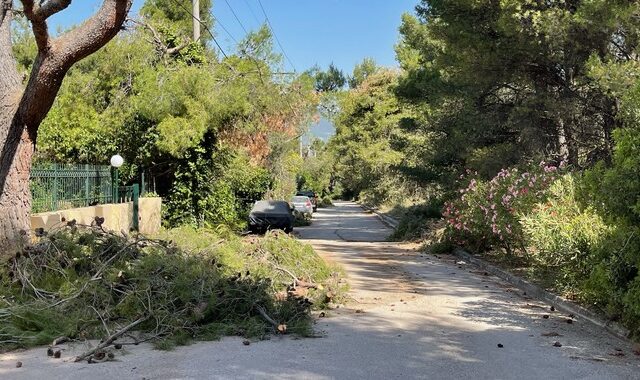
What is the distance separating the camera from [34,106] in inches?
388

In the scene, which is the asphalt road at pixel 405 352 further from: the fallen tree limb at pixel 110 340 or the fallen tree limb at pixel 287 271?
the fallen tree limb at pixel 287 271

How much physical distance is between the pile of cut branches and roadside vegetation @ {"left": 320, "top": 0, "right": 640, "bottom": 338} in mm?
4113

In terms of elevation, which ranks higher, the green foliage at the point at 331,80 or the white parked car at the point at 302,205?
the green foliage at the point at 331,80

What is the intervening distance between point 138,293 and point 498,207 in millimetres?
9732

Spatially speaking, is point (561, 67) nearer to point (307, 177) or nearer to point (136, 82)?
point (136, 82)

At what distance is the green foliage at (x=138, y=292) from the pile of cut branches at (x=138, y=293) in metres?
0.01

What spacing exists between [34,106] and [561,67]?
44.2 ft

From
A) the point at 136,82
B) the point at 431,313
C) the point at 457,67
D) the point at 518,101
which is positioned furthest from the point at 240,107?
the point at 431,313

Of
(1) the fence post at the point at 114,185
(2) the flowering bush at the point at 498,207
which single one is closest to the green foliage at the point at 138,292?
(2) the flowering bush at the point at 498,207

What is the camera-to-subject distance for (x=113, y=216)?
1612cm

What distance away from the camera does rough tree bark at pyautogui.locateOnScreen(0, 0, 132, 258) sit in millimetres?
9289

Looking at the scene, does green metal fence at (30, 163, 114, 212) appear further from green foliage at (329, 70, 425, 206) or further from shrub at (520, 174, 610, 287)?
green foliage at (329, 70, 425, 206)

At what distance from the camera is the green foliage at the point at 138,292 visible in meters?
7.50

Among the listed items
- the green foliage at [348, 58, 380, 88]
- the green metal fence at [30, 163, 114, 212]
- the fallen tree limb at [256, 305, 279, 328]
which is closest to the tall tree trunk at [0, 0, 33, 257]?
the green metal fence at [30, 163, 114, 212]
